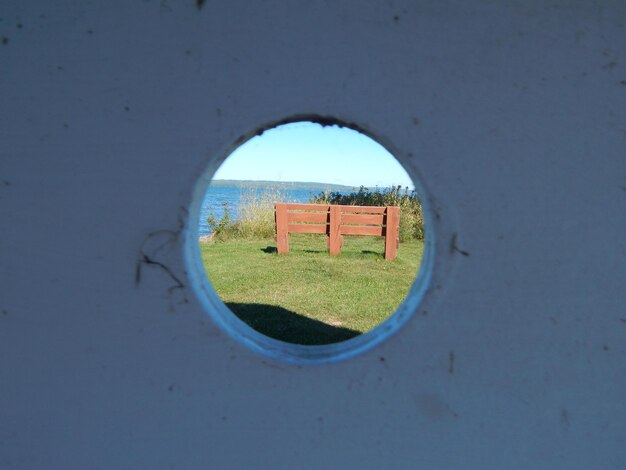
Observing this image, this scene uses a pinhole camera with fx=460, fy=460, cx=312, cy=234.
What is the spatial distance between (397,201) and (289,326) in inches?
349

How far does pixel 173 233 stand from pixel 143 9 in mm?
701

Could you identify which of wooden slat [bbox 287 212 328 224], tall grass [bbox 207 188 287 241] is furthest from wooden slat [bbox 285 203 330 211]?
tall grass [bbox 207 188 287 241]

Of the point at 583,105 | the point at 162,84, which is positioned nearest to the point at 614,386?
the point at 583,105

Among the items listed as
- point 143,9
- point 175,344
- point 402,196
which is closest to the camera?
point 143,9

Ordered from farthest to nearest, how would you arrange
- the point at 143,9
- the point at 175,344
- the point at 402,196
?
the point at 402,196, the point at 175,344, the point at 143,9

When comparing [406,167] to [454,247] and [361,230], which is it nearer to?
[454,247]

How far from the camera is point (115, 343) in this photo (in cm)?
154

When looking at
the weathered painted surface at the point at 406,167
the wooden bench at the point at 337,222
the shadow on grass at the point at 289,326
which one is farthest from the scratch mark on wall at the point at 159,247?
the wooden bench at the point at 337,222

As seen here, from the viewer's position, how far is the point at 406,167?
1.46 metres

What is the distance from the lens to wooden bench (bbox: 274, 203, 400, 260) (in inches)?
342

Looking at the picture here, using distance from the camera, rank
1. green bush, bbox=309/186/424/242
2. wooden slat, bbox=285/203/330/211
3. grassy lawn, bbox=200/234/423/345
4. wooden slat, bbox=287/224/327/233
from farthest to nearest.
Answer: green bush, bbox=309/186/424/242, wooden slat, bbox=285/203/330/211, wooden slat, bbox=287/224/327/233, grassy lawn, bbox=200/234/423/345

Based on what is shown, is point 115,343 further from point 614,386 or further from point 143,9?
point 614,386

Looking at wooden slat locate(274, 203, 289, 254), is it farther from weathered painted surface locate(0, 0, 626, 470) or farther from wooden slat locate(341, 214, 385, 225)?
weathered painted surface locate(0, 0, 626, 470)

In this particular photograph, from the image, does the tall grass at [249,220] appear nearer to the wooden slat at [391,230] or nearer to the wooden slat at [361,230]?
the wooden slat at [361,230]
